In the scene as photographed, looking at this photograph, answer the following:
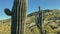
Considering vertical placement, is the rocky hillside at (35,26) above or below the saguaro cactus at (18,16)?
below

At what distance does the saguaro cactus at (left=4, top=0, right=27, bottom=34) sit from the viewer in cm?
983

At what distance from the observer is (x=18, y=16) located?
9.89m

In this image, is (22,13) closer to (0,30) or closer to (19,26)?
(19,26)

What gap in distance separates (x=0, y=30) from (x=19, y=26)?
1104cm

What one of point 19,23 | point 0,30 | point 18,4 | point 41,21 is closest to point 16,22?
point 19,23

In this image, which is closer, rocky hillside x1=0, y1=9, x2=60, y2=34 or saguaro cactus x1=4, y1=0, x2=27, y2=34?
saguaro cactus x1=4, y1=0, x2=27, y2=34

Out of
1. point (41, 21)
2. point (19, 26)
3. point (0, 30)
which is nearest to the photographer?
point (19, 26)

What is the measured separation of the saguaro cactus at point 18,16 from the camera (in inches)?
387

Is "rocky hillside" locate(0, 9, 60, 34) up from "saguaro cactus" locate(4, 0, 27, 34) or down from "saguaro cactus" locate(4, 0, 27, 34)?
down

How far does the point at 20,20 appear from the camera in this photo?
9.89 meters

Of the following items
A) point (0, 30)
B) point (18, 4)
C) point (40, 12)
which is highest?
point (18, 4)

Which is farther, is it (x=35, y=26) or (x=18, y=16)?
(x=35, y=26)

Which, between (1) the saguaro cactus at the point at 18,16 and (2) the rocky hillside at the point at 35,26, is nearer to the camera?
(1) the saguaro cactus at the point at 18,16

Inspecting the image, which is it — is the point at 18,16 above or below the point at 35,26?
above
